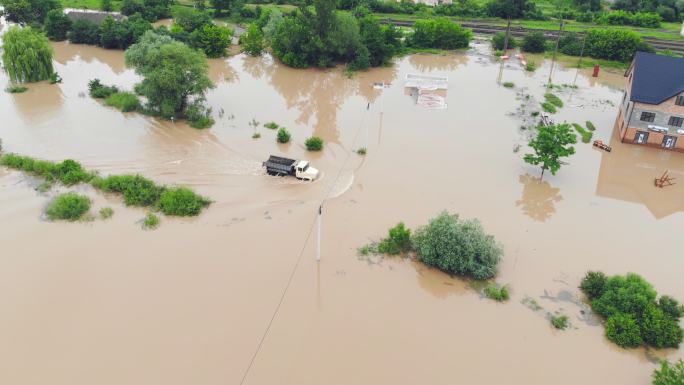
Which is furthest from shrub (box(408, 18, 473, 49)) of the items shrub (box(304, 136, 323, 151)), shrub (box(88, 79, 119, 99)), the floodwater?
shrub (box(88, 79, 119, 99))

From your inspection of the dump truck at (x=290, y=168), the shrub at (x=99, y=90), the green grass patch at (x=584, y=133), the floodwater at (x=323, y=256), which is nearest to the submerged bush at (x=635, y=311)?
the floodwater at (x=323, y=256)

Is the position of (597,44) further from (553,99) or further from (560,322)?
(560,322)

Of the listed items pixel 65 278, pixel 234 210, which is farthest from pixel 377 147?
pixel 65 278

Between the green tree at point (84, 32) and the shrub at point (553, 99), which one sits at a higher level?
the green tree at point (84, 32)

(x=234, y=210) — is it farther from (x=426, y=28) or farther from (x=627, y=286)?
(x=426, y=28)

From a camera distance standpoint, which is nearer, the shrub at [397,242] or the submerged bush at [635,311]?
the submerged bush at [635,311]

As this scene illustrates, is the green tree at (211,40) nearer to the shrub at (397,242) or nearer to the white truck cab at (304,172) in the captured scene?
the white truck cab at (304,172)

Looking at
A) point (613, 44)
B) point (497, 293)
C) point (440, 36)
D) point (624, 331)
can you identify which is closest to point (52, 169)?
point (497, 293)
